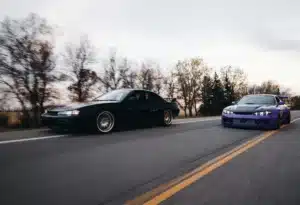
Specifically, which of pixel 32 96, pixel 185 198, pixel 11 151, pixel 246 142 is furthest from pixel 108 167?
pixel 32 96

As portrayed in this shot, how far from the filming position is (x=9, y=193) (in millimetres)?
2807

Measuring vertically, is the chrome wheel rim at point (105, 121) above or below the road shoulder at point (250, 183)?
above

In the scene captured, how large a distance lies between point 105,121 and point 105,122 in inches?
1.2

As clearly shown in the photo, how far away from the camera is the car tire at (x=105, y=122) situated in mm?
7659

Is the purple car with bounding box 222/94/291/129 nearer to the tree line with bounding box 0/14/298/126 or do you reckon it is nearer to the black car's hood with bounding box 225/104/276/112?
the black car's hood with bounding box 225/104/276/112

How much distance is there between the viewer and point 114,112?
319 inches

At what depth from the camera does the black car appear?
23.7 ft

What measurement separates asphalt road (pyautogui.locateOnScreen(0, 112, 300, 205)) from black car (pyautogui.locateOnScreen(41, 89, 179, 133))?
1270 mm

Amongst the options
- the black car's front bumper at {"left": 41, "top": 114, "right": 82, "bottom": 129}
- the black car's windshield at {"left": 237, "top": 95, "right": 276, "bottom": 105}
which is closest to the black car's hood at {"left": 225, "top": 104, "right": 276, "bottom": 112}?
the black car's windshield at {"left": 237, "top": 95, "right": 276, "bottom": 105}

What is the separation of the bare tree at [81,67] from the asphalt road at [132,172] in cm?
1434

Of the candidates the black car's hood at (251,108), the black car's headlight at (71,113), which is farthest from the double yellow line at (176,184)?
the black car's hood at (251,108)

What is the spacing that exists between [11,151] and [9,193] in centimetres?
245

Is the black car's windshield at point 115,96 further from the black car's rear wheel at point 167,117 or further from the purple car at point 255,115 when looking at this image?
the purple car at point 255,115

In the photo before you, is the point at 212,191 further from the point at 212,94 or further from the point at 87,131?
the point at 212,94
